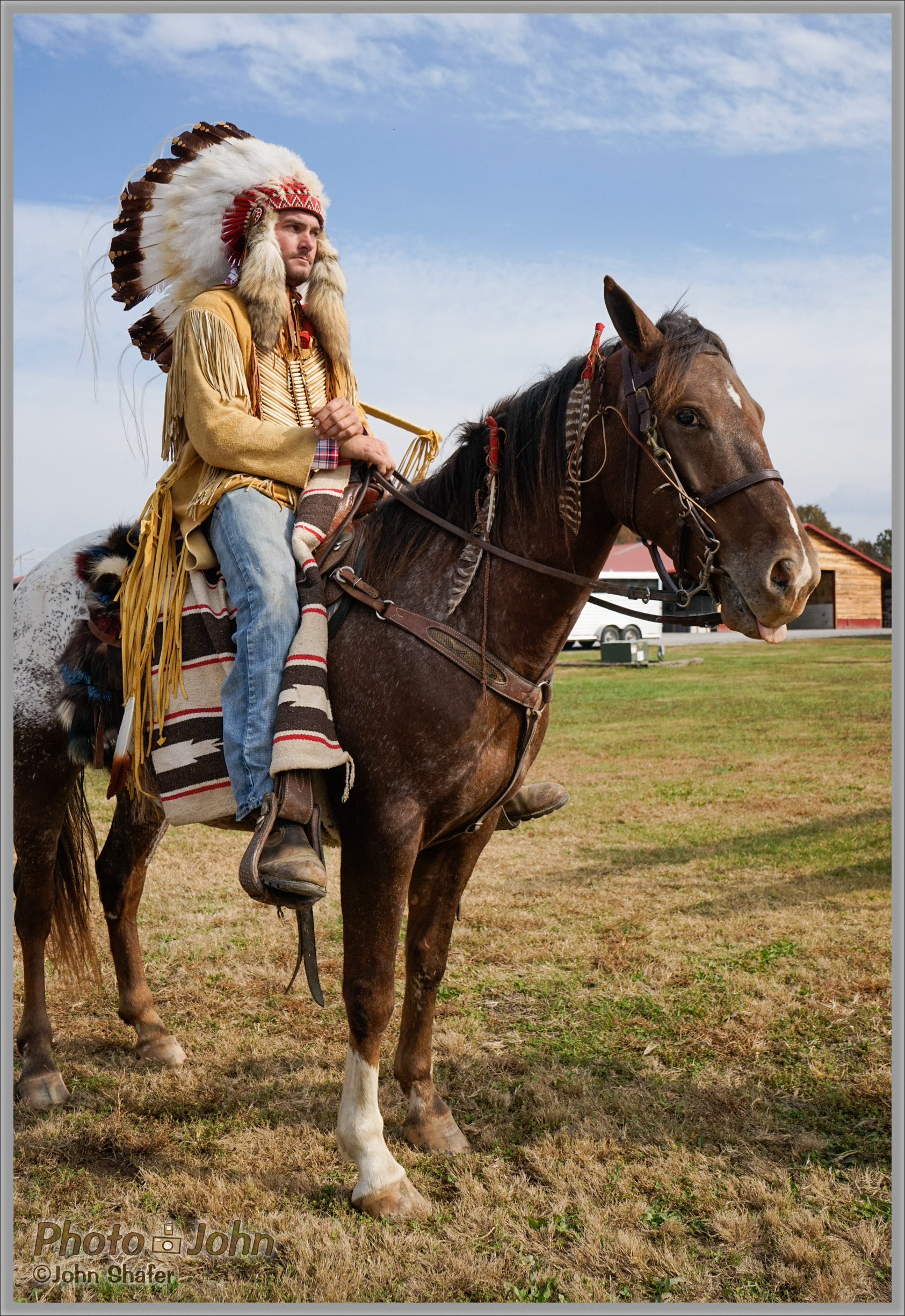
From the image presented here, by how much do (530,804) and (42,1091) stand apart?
236cm

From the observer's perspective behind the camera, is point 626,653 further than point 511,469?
Yes

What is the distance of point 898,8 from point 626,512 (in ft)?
6.46

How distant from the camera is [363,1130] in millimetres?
3041

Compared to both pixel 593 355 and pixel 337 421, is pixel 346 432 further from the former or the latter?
pixel 593 355

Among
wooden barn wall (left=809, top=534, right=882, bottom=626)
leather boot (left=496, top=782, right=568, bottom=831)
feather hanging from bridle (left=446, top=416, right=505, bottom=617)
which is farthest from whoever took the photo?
wooden barn wall (left=809, top=534, right=882, bottom=626)

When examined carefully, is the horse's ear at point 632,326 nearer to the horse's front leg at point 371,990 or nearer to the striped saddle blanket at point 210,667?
the striped saddle blanket at point 210,667

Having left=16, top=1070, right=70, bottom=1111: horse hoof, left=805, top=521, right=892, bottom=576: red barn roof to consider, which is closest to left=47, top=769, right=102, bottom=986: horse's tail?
left=16, top=1070, right=70, bottom=1111: horse hoof

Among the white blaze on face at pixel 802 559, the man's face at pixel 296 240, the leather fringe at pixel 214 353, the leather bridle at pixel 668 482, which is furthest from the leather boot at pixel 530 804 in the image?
the man's face at pixel 296 240

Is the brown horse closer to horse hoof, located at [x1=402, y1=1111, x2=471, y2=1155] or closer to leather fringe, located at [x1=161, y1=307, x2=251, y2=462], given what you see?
horse hoof, located at [x1=402, y1=1111, x2=471, y2=1155]

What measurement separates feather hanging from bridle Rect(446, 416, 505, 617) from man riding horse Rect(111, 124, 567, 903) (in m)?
0.41

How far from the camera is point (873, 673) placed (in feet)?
68.3

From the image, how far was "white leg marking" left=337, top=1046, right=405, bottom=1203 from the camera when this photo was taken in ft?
9.86

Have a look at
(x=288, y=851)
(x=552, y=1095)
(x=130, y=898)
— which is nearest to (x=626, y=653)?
(x=130, y=898)

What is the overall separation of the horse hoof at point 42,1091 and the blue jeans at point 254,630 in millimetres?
1706
